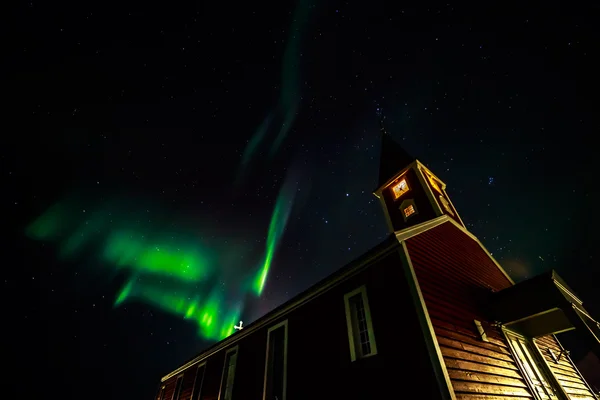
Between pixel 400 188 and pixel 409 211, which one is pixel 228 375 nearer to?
pixel 409 211

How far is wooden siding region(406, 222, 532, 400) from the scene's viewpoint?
5395mm

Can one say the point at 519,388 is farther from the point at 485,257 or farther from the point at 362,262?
the point at 485,257

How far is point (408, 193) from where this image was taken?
13141mm

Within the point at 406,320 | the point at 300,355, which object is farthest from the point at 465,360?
the point at 300,355

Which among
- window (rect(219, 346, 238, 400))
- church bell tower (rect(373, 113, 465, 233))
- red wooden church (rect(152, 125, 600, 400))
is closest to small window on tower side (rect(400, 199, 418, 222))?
church bell tower (rect(373, 113, 465, 233))

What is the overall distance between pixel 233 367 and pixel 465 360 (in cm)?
1070

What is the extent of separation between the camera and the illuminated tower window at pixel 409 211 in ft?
40.4

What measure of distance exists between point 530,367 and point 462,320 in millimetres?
3364

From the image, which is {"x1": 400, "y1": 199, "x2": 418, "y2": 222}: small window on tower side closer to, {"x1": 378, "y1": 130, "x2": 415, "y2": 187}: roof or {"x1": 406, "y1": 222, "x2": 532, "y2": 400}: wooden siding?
{"x1": 378, "y1": 130, "x2": 415, "y2": 187}: roof

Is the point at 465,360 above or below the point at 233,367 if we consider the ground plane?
below

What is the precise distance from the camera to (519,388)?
249 inches

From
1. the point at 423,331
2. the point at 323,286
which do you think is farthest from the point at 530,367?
the point at 323,286

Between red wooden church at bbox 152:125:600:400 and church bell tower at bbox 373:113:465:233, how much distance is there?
355 millimetres

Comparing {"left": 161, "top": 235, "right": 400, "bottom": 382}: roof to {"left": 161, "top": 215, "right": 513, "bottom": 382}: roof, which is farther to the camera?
{"left": 161, "top": 235, "right": 400, "bottom": 382}: roof
